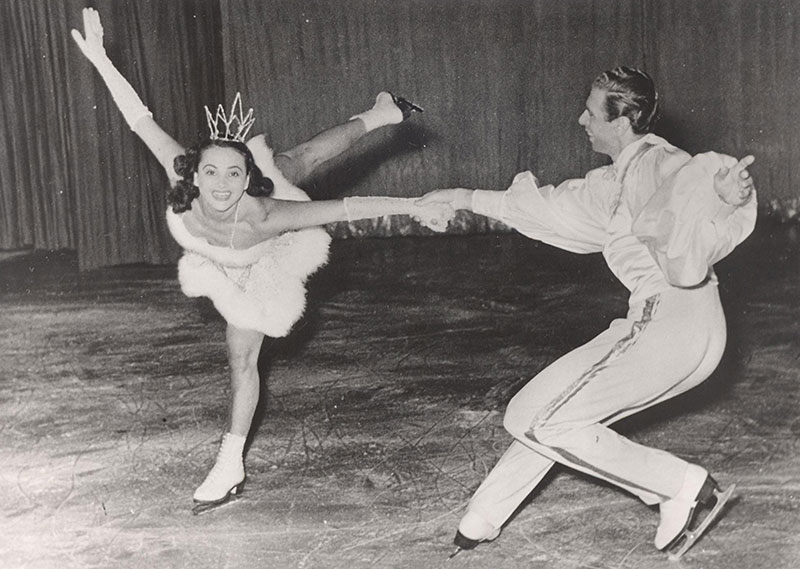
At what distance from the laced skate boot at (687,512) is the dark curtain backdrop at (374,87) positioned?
8.94ft

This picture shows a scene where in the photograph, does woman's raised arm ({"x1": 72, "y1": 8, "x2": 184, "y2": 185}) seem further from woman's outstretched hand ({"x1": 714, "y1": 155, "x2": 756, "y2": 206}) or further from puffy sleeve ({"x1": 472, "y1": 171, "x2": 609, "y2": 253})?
woman's outstretched hand ({"x1": 714, "y1": 155, "x2": 756, "y2": 206})

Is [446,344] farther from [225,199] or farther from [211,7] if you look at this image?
[211,7]

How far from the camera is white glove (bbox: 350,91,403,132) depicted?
10.4 feet

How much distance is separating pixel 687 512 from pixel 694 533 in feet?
0.32

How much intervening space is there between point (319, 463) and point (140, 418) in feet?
2.72

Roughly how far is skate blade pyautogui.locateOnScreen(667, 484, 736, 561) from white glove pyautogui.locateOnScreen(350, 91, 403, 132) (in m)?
1.64

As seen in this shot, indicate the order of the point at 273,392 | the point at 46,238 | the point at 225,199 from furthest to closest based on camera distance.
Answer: the point at 46,238
the point at 273,392
the point at 225,199

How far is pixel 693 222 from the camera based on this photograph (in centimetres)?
238

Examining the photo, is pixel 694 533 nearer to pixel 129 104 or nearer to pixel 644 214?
pixel 644 214

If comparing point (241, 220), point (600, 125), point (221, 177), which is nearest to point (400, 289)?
point (241, 220)

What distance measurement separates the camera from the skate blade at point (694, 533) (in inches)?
108

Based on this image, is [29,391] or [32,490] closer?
[32,490]

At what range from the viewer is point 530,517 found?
3018 mm

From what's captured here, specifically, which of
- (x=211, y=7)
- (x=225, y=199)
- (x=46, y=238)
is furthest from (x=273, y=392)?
(x=211, y=7)
